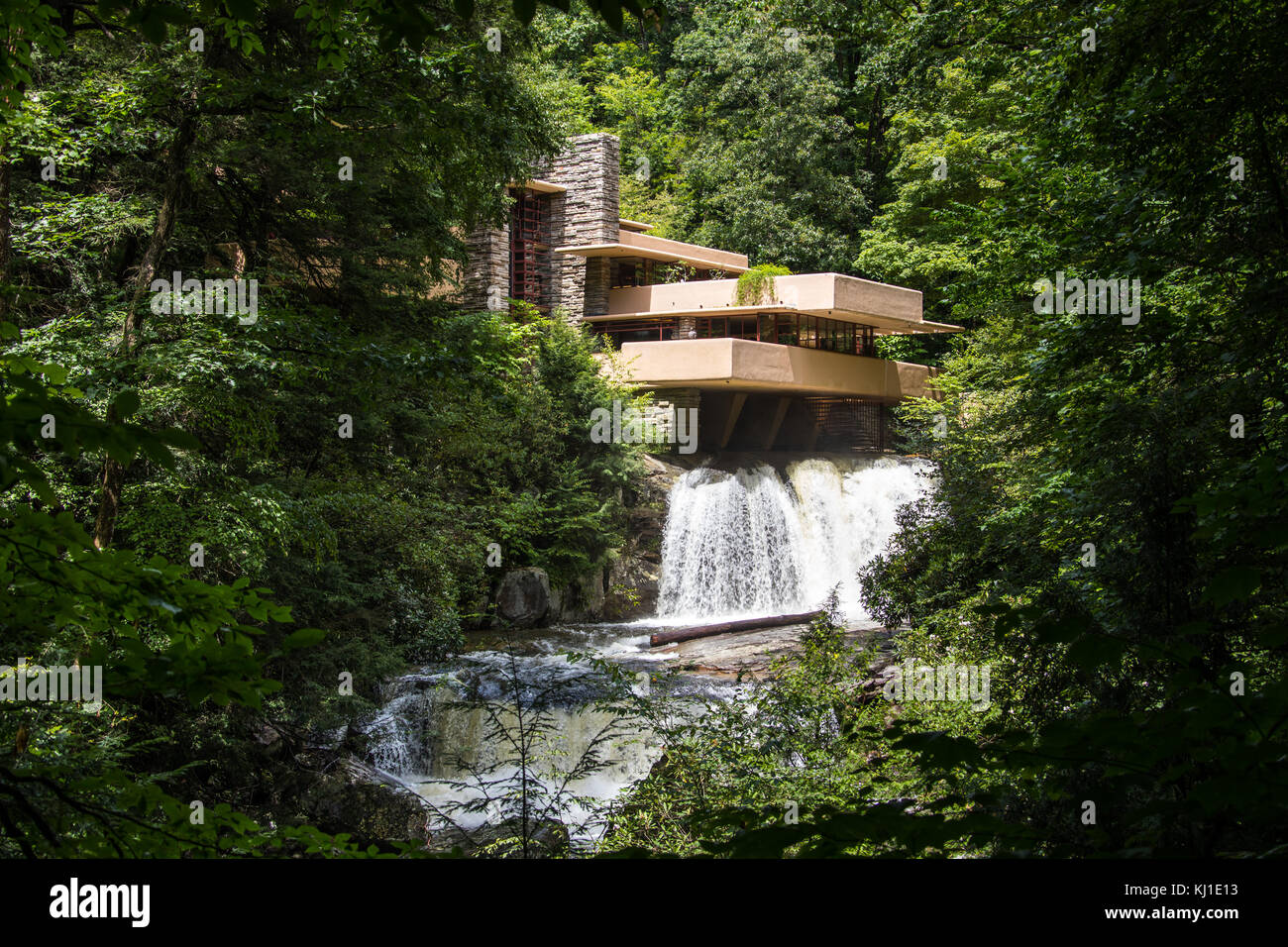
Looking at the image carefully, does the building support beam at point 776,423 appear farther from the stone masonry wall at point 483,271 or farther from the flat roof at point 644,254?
the stone masonry wall at point 483,271

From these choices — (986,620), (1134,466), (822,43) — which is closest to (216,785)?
(986,620)

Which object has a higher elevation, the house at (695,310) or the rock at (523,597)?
the house at (695,310)

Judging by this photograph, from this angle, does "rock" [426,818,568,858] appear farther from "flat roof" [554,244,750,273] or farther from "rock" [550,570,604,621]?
"flat roof" [554,244,750,273]

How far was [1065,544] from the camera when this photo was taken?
328 inches

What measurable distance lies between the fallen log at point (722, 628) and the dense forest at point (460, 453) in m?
3.17

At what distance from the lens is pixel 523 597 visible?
60.7 feet

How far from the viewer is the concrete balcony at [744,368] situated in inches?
899

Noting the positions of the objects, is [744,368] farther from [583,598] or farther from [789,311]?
[583,598]

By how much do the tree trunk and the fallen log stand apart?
10117mm

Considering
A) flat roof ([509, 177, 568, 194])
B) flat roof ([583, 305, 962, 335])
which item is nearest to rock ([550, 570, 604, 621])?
flat roof ([583, 305, 962, 335])

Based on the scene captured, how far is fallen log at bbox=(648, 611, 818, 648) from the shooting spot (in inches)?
671

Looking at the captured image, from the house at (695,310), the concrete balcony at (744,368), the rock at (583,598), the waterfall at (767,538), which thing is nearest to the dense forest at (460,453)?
the rock at (583,598)

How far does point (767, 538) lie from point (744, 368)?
4114 mm
